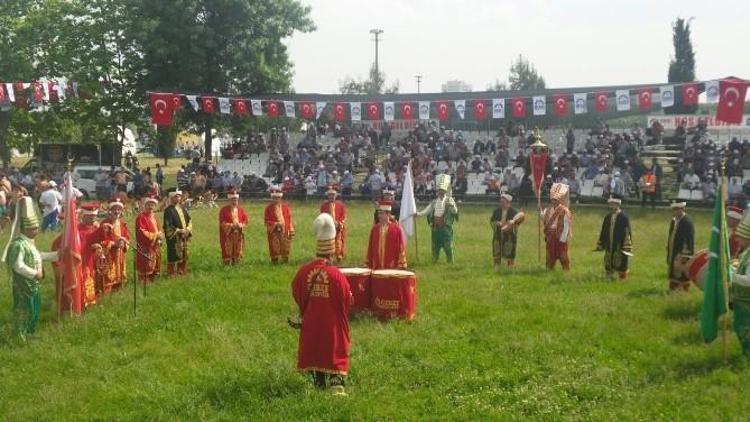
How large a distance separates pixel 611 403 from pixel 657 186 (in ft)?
70.6

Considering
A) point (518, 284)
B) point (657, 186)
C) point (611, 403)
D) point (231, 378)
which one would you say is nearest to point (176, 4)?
point (657, 186)

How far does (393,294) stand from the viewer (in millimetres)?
12297

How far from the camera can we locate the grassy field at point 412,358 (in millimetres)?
8727

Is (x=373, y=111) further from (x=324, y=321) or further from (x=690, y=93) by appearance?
(x=324, y=321)

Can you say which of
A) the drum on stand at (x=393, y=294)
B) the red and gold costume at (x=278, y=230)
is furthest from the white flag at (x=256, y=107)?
the drum on stand at (x=393, y=294)

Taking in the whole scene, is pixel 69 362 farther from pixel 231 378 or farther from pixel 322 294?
pixel 322 294

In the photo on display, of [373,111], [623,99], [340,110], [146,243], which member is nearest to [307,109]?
[340,110]

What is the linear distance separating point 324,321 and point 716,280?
16.2 ft

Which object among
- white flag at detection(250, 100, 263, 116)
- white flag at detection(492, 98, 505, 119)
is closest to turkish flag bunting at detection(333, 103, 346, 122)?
white flag at detection(250, 100, 263, 116)

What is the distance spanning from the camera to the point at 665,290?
14.0m

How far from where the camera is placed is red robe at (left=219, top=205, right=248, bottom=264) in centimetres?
1755

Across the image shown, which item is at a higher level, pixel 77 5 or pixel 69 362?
pixel 77 5

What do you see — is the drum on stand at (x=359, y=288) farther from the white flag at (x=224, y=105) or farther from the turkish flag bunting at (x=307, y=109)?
the white flag at (x=224, y=105)

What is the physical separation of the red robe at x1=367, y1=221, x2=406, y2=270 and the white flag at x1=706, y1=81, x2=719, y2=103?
54.4ft
